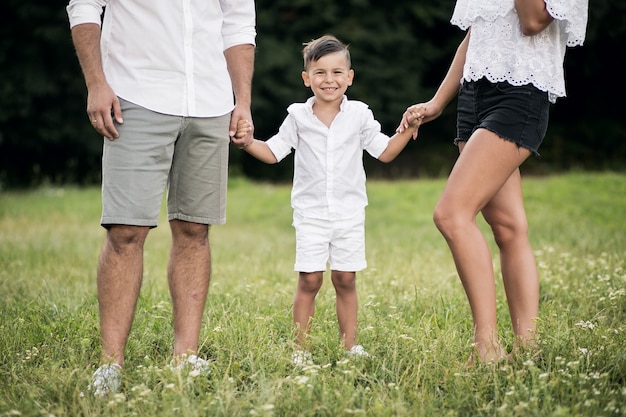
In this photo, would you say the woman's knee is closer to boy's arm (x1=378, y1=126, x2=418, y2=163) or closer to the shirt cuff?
boy's arm (x1=378, y1=126, x2=418, y2=163)

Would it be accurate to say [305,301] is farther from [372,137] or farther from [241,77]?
[241,77]

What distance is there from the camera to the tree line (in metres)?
18.9

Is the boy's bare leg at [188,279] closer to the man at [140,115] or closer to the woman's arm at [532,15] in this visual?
the man at [140,115]

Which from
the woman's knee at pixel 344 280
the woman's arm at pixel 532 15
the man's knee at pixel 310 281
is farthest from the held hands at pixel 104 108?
the woman's arm at pixel 532 15

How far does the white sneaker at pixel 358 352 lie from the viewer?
3.43 metres

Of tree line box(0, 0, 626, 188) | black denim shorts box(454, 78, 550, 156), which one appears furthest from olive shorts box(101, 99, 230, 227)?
tree line box(0, 0, 626, 188)

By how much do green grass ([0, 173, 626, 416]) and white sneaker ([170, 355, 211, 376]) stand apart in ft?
0.15

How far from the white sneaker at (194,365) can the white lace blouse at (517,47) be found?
5.77ft

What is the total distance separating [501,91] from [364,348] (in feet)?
4.58

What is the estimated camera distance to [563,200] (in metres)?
10.9

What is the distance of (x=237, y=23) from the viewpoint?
3.64 m

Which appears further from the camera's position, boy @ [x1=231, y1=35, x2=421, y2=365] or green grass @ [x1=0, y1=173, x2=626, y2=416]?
boy @ [x1=231, y1=35, x2=421, y2=365]

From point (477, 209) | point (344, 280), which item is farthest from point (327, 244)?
point (477, 209)

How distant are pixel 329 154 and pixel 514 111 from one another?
0.94 m
